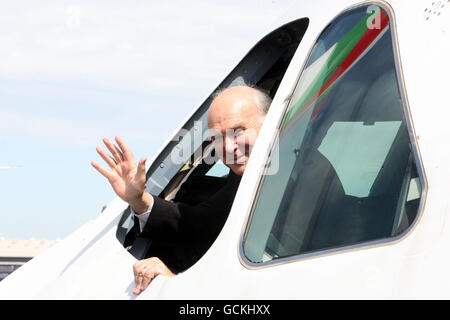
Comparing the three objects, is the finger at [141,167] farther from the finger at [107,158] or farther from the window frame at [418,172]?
the window frame at [418,172]

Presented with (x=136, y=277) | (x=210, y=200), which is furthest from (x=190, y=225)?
(x=136, y=277)

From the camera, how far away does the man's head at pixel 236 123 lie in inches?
138

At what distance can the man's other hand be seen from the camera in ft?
9.32

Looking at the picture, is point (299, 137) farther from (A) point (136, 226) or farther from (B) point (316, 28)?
(A) point (136, 226)

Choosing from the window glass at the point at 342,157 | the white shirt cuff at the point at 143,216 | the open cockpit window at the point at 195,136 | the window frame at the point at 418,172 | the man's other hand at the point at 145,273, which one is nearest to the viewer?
the window frame at the point at 418,172

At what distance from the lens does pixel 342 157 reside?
2553 millimetres

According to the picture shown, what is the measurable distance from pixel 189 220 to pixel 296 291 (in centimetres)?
150

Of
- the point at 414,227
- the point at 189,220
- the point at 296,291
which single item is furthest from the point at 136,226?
the point at 414,227

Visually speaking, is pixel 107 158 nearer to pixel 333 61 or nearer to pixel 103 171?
pixel 103 171

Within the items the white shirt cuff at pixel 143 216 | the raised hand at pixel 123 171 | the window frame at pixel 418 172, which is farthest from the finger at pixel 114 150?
the window frame at pixel 418 172

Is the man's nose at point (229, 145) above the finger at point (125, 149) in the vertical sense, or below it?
below

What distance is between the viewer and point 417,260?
1.99m

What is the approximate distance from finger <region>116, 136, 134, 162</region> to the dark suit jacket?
42 centimetres

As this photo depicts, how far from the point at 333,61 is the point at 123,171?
1034 millimetres
